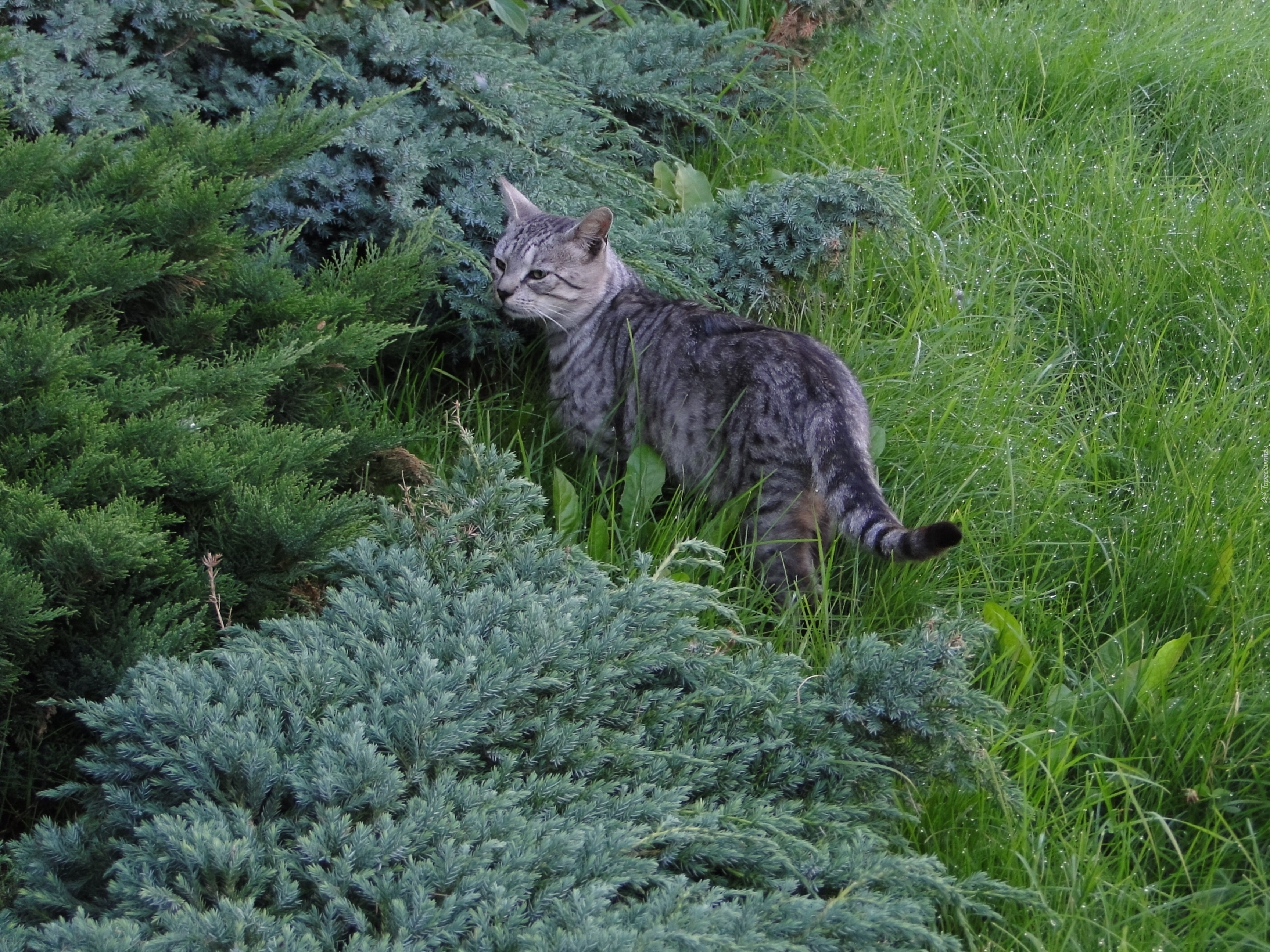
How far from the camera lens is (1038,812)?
2.27 m

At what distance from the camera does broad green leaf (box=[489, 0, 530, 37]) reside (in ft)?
12.2

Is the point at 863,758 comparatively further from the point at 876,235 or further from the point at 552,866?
the point at 876,235

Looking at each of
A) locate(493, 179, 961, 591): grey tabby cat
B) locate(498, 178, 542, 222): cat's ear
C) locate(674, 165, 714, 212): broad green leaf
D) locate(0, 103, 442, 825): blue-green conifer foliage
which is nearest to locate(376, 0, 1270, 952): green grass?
locate(493, 179, 961, 591): grey tabby cat

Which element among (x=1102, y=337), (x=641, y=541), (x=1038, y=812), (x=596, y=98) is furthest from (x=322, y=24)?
(x=1038, y=812)

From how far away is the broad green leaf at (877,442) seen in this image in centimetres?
331

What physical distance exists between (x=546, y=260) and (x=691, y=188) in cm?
91

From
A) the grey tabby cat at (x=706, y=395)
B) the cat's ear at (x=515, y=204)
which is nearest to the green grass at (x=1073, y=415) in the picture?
the grey tabby cat at (x=706, y=395)

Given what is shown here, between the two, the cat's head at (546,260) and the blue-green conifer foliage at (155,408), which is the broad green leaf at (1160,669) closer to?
the blue-green conifer foliage at (155,408)

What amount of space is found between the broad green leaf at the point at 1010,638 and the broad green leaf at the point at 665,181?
2.19m

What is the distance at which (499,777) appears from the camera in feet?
6.08

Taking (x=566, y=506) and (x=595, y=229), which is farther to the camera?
(x=595, y=229)

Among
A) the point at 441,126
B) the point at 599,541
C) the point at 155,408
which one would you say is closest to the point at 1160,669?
the point at 599,541

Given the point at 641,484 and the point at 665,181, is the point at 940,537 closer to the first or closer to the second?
the point at 641,484

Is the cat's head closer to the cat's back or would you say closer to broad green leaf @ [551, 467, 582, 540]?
the cat's back
